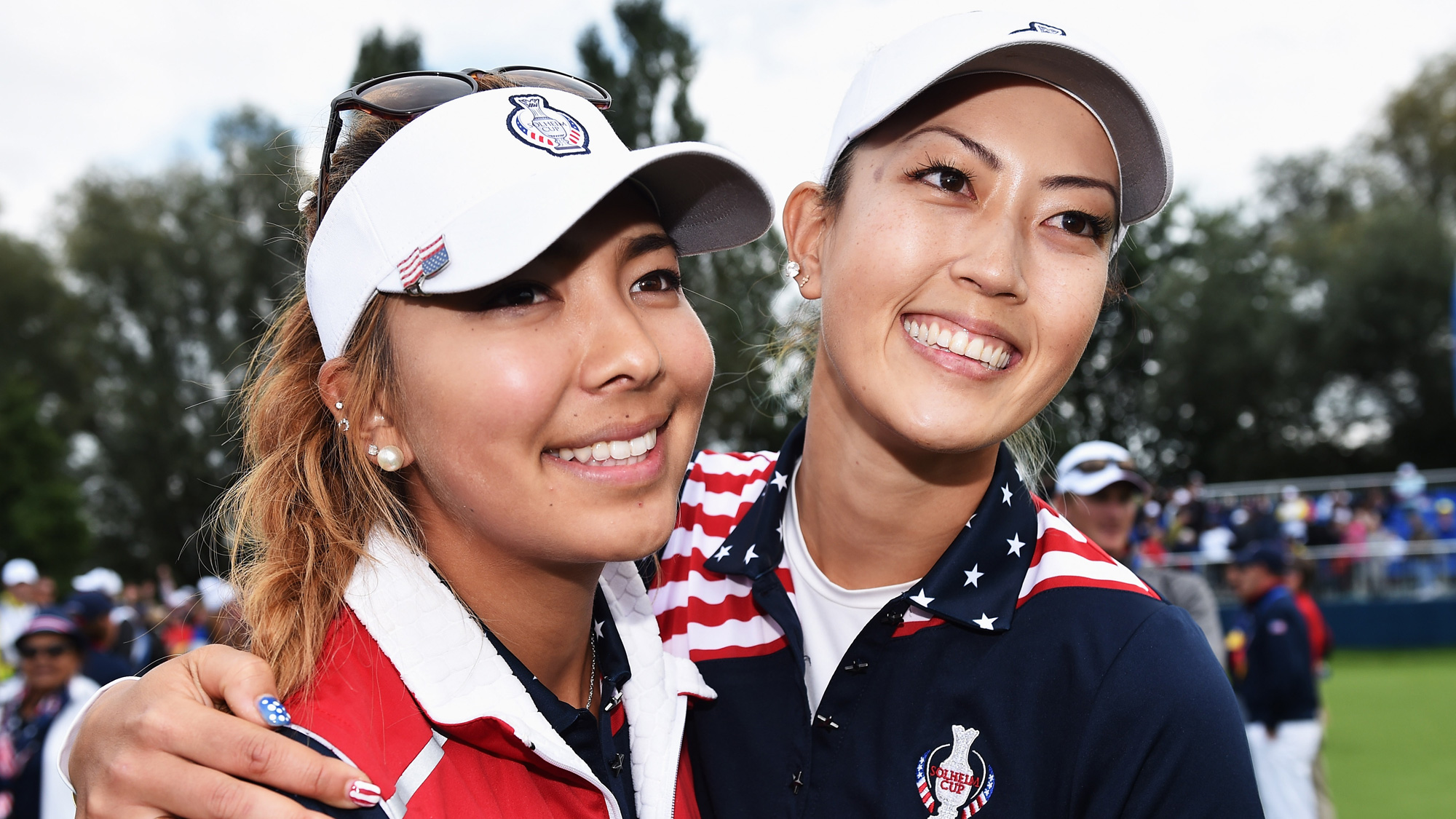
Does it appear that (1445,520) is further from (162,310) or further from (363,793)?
(162,310)

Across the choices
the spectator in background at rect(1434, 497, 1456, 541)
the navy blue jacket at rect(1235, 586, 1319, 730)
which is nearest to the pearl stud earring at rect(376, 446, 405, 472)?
the navy blue jacket at rect(1235, 586, 1319, 730)

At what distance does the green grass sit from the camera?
9000mm

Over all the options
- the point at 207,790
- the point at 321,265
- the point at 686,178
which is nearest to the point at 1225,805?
the point at 686,178

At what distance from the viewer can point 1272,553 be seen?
870cm

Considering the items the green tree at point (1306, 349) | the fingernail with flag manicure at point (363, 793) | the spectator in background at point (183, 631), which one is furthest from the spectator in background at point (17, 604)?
the green tree at point (1306, 349)

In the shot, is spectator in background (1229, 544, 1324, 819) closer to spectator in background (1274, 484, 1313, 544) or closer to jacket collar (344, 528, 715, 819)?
jacket collar (344, 528, 715, 819)

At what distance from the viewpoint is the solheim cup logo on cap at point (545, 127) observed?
6.30 ft

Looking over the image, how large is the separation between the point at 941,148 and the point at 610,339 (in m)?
0.85

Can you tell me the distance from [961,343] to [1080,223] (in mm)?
406

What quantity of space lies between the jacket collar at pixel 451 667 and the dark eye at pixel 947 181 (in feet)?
4.20

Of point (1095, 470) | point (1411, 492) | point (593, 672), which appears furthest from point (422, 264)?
point (1411, 492)

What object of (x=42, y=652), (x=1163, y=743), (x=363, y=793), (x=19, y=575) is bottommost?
(x=19, y=575)

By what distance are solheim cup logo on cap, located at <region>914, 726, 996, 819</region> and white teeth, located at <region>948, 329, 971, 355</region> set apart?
29.9 inches

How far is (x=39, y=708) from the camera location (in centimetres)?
698
